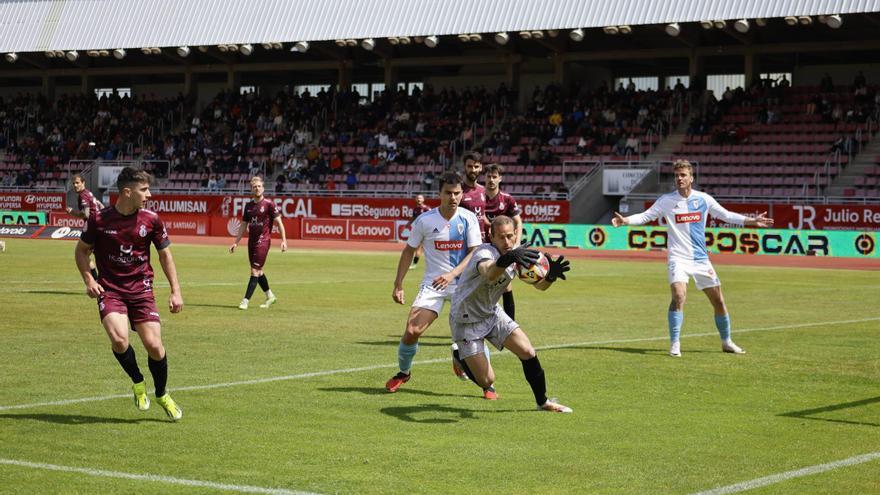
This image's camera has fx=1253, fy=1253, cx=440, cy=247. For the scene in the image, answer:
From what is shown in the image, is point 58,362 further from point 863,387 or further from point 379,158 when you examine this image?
point 379,158

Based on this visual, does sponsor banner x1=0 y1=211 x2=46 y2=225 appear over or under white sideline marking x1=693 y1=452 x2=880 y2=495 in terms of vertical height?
over

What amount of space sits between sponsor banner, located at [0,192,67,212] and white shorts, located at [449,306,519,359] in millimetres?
50029

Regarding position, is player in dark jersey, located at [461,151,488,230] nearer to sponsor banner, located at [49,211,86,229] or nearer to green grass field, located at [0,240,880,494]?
green grass field, located at [0,240,880,494]

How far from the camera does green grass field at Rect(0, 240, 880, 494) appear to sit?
785 cm

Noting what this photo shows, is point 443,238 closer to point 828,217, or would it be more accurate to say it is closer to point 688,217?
point 688,217

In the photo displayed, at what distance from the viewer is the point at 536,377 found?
1027cm

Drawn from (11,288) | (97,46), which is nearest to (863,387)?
(11,288)

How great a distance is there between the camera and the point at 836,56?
171 ft

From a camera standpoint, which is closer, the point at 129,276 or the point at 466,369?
the point at 129,276

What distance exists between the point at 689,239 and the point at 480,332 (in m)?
5.66

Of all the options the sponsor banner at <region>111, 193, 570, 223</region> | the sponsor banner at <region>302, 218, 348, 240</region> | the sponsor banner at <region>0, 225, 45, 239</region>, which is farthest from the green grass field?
the sponsor banner at <region>0, 225, 45, 239</region>

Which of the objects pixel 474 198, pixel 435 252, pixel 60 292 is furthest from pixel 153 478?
pixel 60 292

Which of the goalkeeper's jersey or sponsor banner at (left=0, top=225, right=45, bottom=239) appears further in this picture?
sponsor banner at (left=0, top=225, right=45, bottom=239)

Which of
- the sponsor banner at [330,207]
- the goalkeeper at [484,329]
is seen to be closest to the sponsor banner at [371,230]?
the sponsor banner at [330,207]
